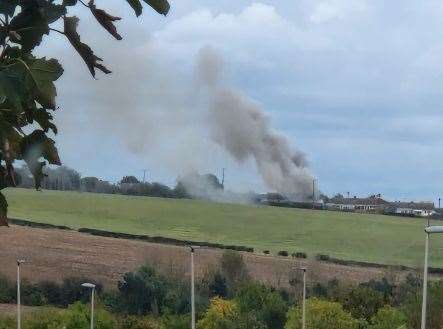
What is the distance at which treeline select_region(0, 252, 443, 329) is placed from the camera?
1837 inches

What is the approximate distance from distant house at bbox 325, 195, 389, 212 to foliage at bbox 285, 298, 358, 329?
51.0 meters

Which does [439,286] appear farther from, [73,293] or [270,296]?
[73,293]

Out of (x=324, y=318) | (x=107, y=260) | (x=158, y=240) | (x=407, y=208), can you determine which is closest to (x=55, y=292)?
(x=107, y=260)

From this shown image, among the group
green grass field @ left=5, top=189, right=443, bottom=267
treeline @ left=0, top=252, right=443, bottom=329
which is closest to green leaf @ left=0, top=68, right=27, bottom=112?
treeline @ left=0, top=252, right=443, bottom=329

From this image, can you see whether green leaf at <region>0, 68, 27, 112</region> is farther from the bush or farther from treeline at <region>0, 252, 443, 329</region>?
the bush

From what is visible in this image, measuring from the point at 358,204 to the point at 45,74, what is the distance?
104 metres

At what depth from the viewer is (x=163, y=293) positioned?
207ft

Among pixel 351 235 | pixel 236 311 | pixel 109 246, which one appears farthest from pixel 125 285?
pixel 351 235

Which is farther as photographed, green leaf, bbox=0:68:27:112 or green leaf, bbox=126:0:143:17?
green leaf, bbox=126:0:143:17

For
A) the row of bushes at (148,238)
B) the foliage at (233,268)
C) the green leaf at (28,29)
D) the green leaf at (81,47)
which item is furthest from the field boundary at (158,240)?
the green leaf at (28,29)

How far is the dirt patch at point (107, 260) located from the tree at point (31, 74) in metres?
62.3

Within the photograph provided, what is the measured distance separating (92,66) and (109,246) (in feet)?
237

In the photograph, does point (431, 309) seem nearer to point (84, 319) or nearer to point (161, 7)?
point (84, 319)

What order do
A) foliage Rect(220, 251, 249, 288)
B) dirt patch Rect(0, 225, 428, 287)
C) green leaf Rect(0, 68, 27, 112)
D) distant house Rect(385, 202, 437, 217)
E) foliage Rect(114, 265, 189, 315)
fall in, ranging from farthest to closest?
distant house Rect(385, 202, 437, 217)
foliage Rect(220, 251, 249, 288)
dirt patch Rect(0, 225, 428, 287)
foliage Rect(114, 265, 189, 315)
green leaf Rect(0, 68, 27, 112)
